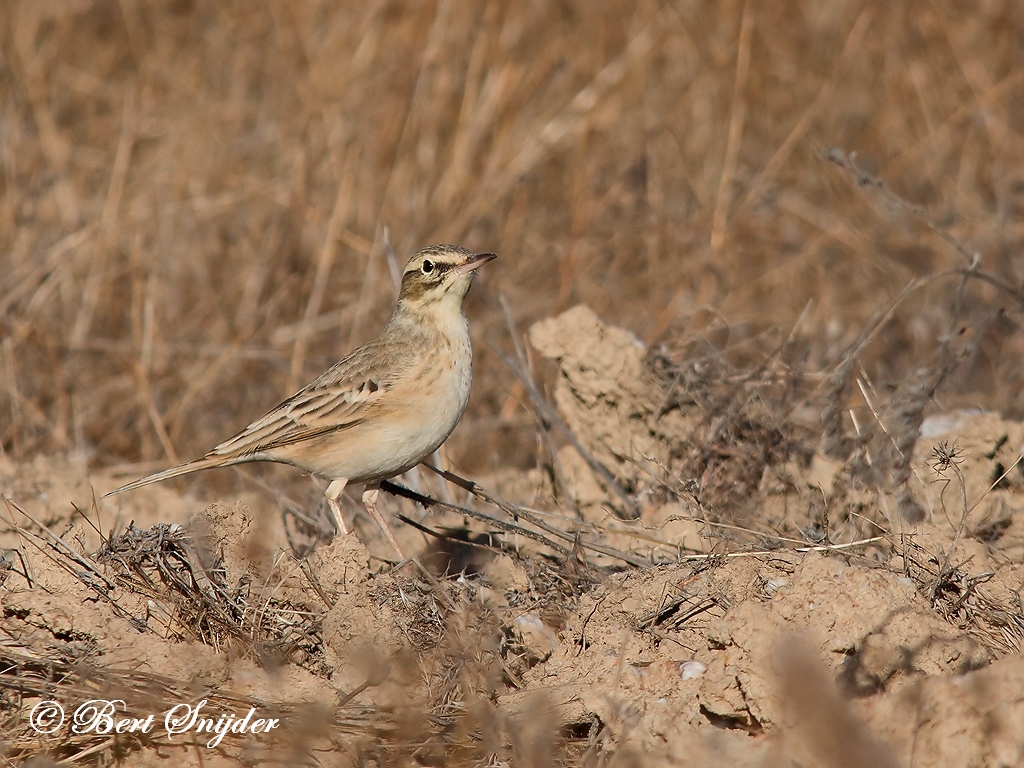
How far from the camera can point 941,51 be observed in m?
9.95

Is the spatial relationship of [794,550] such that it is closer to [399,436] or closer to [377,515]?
[399,436]

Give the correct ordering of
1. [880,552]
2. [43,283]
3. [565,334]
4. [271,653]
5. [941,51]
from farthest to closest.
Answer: [941,51] < [43,283] < [565,334] < [880,552] < [271,653]

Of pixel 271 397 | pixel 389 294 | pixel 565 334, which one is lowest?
pixel 271 397

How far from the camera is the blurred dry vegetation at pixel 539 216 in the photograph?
6.09 m

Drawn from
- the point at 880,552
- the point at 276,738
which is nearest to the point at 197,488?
the point at 276,738

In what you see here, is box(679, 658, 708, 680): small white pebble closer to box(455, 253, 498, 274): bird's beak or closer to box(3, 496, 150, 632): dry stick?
box(3, 496, 150, 632): dry stick

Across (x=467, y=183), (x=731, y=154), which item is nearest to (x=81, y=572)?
(x=467, y=183)

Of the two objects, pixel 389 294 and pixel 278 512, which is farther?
pixel 389 294

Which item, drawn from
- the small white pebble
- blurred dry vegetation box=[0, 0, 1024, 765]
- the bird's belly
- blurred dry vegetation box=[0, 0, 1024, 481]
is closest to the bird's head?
the bird's belly

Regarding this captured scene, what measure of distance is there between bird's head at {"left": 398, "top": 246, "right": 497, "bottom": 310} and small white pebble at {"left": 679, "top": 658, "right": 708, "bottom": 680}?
2374 millimetres

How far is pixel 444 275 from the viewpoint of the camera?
229 inches

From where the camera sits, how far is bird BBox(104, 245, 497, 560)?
5.41m

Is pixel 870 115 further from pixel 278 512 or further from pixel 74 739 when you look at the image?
pixel 74 739

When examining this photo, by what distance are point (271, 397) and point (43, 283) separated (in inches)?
64.2
